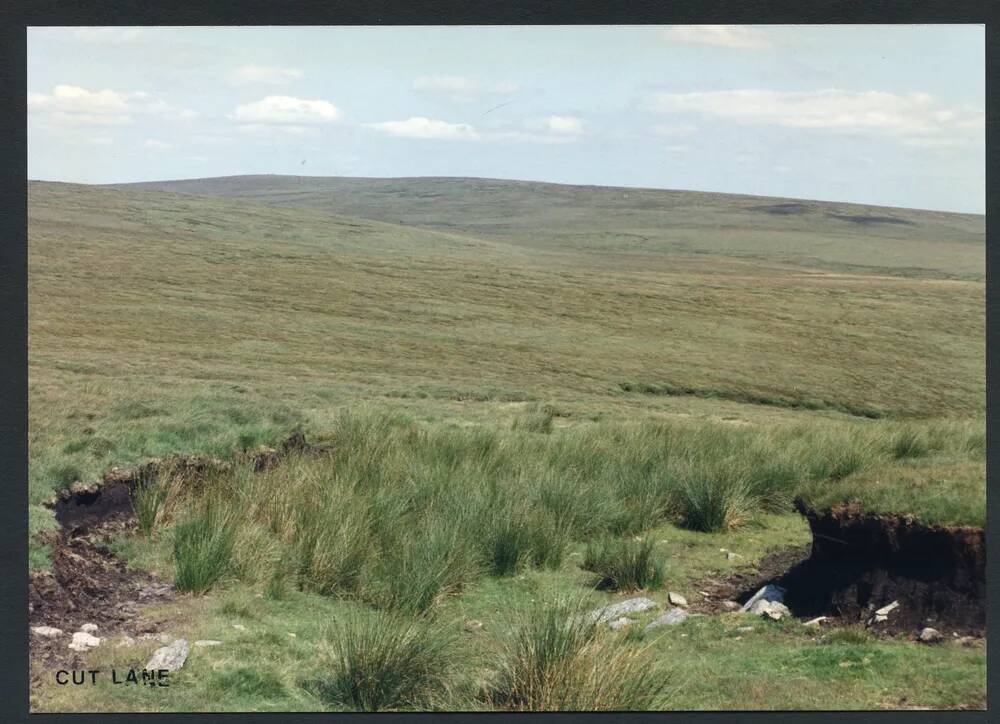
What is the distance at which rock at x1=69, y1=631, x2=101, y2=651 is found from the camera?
270 inches

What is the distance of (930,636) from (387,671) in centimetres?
395

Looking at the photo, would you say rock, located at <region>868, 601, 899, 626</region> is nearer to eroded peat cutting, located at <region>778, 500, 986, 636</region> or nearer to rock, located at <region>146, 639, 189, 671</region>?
eroded peat cutting, located at <region>778, 500, 986, 636</region>

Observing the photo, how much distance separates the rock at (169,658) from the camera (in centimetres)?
666

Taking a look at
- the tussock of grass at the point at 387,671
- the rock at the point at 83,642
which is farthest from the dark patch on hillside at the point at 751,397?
the rock at the point at 83,642

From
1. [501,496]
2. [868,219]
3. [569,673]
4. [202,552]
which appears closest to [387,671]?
[569,673]

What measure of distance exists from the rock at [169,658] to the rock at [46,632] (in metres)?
0.83

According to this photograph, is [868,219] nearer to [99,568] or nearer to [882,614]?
[882,614]

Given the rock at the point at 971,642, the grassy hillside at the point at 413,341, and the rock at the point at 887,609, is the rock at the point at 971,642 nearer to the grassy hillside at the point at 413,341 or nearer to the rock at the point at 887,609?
the rock at the point at 887,609

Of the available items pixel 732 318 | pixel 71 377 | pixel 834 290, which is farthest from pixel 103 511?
pixel 834 290

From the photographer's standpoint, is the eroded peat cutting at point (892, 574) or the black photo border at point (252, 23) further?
the eroded peat cutting at point (892, 574)

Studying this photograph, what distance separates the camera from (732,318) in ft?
124

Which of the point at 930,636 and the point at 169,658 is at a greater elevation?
the point at 930,636

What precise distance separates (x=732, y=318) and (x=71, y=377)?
26.4 meters

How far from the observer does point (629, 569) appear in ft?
30.0
